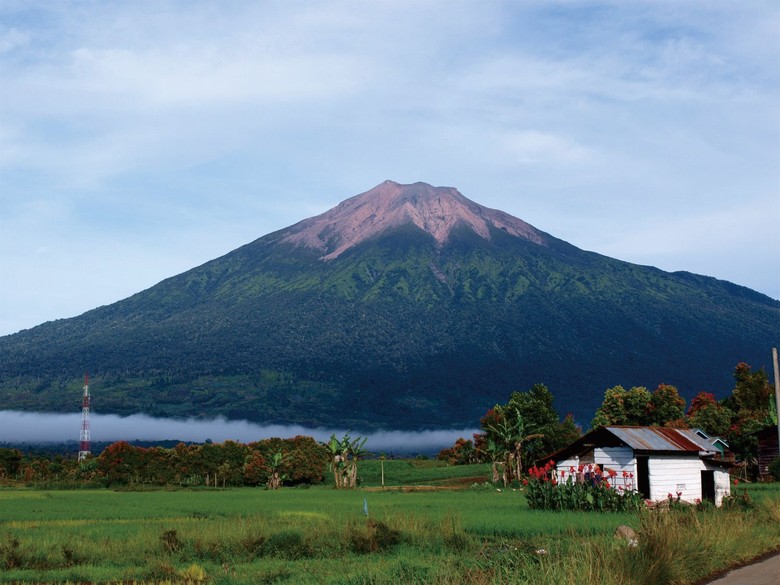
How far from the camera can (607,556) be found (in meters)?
15.6

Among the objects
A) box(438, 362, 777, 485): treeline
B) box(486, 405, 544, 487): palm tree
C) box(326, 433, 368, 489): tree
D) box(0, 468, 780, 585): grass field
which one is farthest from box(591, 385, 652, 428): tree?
box(0, 468, 780, 585): grass field

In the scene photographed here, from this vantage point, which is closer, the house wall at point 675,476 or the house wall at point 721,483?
the house wall at point 675,476

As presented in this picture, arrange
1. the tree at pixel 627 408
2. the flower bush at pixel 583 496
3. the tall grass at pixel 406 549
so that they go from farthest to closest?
the tree at pixel 627 408, the flower bush at pixel 583 496, the tall grass at pixel 406 549

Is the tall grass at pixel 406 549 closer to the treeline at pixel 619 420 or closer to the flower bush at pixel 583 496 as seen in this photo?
the flower bush at pixel 583 496

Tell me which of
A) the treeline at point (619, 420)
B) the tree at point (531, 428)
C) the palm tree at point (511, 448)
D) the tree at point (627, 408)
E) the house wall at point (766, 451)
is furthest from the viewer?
the tree at point (627, 408)

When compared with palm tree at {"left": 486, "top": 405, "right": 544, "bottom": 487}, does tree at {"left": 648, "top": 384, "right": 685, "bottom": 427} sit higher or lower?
higher

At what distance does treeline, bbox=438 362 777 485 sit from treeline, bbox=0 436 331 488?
59.5ft

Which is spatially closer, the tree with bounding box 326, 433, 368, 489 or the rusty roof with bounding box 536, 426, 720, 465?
the rusty roof with bounding box 536, 426, 720, 465

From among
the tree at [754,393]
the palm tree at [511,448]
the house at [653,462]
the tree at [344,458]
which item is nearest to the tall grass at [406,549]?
the house at [653,462]

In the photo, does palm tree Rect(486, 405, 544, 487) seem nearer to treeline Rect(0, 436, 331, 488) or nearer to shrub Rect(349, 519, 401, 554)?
treeline Rect(0, 436, 331, 488)

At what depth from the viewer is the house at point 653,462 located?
40250 mm

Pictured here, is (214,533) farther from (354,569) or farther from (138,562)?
(354,569)

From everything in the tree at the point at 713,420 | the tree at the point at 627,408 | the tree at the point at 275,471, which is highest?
the tree at the point at 627,408

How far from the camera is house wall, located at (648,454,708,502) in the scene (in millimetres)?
40250
